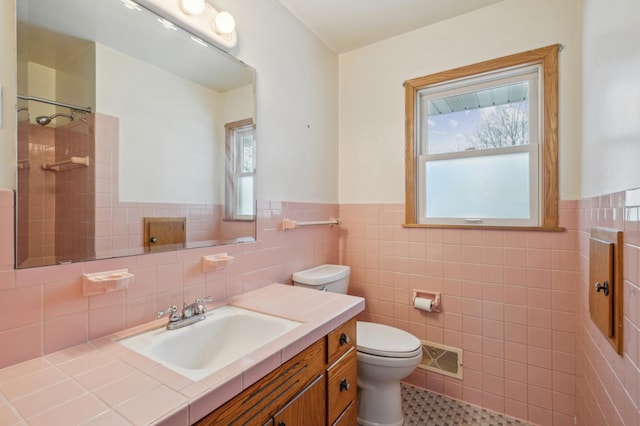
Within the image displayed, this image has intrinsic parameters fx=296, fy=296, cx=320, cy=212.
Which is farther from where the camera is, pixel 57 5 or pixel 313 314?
pixel 313 314

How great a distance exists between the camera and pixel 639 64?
33.7 inches

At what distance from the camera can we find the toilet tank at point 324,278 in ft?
5.86

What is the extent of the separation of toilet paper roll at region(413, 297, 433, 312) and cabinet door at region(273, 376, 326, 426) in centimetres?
106

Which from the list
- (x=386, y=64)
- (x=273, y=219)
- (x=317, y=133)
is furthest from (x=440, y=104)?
(x=273, y=219)

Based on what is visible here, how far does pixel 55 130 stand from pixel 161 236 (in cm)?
49

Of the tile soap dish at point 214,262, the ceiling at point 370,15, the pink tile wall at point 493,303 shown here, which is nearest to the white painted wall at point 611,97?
the pink tile wall at point 493,303

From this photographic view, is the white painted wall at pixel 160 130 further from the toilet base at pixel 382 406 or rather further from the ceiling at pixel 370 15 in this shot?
the toilet base at pixel 382 406

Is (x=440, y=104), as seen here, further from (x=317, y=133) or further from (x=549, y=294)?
(x=549, y=294)

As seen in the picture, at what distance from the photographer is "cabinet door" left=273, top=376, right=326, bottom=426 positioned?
94 centimetres

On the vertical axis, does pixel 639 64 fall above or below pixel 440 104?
below

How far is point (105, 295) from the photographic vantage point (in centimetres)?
100

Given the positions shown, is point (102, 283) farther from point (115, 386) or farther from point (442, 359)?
point (442, 359)

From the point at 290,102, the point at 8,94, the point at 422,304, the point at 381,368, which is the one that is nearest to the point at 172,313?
the point at 8,94

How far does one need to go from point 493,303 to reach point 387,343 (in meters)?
0.73
